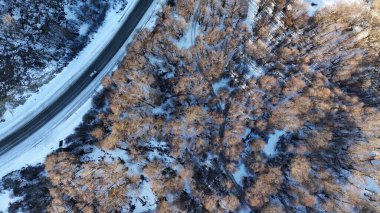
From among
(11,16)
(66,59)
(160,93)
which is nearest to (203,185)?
(160,93)

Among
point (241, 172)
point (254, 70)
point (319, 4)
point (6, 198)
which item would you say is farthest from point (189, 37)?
point (6, 198)

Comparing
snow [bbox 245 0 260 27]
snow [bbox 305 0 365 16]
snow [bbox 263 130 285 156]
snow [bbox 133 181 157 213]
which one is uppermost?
snow [bbox 305 0 365 16]

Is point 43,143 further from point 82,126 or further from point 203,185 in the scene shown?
point 203,185

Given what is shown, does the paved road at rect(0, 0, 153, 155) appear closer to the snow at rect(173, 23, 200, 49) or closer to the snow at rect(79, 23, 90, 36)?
the snow at rect(79, 23, 90, 36)

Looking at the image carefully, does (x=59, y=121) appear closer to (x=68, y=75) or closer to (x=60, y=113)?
(x=60, y=113)

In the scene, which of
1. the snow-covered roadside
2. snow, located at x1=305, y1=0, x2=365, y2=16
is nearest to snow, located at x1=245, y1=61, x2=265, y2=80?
snow, located at x1=305, y1=0, x2=365, y2=16

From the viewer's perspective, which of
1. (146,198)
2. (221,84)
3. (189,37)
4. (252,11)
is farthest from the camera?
(252,11)
